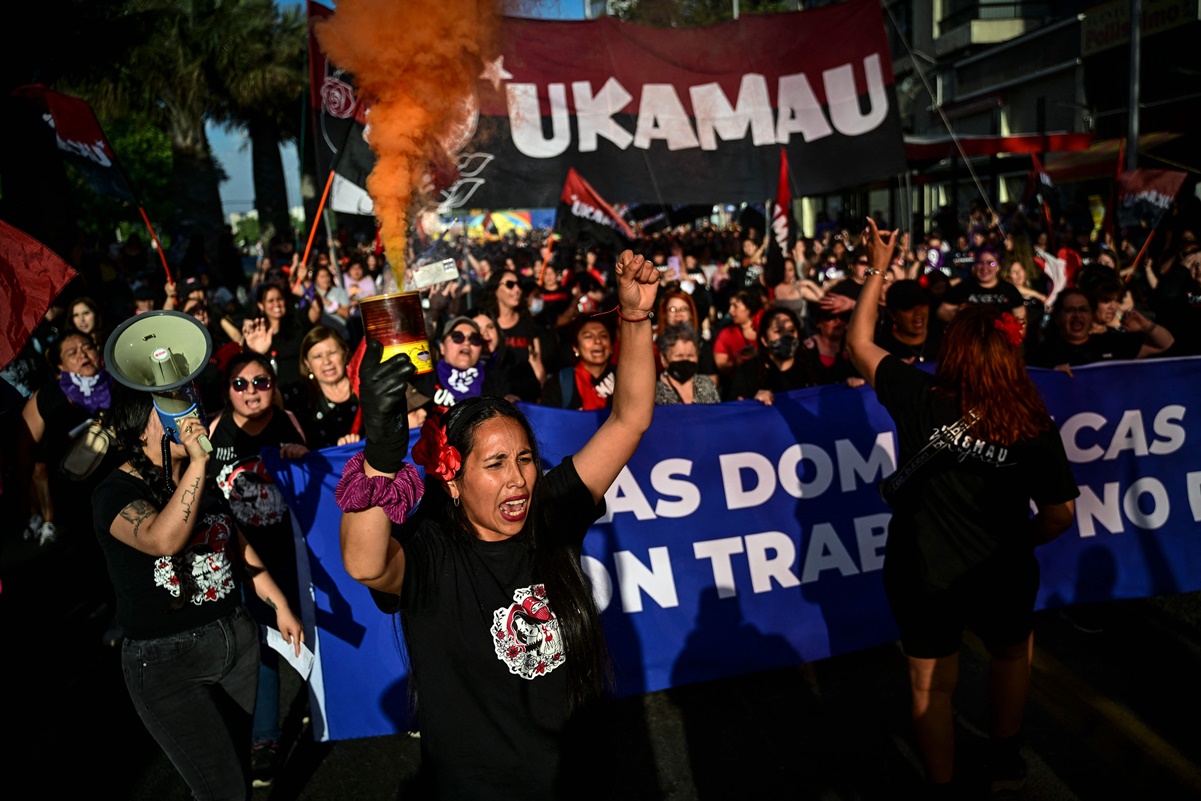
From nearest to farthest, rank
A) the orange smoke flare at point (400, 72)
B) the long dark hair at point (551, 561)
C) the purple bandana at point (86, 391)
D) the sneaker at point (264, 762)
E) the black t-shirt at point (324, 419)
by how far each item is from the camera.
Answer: the long dark hair at point (551, 561) → the orange smoke flare at point (400, 72) → the sneaker at point (264, 762) → the black t-shirt at point (324, 419) → the purple bandana at point (86, 391)

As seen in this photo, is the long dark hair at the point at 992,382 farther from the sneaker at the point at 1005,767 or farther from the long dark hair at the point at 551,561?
the long dark hair at the point at 551,561

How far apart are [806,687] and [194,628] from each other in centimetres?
281

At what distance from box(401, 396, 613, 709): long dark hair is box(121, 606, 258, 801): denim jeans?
123 cm

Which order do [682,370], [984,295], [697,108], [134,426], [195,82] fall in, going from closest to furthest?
[134,426] < [682,370] < [984,295] < [697,108] < [195,82]

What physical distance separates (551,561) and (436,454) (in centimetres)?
41

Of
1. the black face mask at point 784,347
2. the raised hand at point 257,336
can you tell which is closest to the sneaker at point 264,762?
the raised hand at point 257,336

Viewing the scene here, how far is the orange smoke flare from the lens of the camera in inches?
123

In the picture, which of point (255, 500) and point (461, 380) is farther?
point (461, 380)

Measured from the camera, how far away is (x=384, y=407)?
1826 mm

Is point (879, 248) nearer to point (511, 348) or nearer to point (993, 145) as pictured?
point (511, 348)

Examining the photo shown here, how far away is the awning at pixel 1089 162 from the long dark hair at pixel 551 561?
1809cm

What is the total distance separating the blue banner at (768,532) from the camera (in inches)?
167

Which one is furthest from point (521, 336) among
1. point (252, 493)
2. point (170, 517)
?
point (170, 517)

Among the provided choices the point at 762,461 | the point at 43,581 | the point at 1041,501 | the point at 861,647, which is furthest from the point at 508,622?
the point at 43,581
